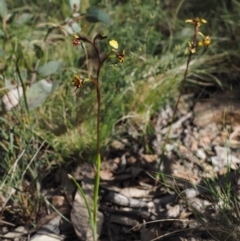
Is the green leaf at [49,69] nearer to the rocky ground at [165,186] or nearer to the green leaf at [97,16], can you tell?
the green leaf at [97,16]

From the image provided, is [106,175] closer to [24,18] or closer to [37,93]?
[37,93]

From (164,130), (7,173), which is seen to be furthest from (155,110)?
(7,173)

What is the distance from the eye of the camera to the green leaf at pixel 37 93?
205cm

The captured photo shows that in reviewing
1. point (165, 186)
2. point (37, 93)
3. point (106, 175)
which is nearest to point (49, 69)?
point (37, 93)

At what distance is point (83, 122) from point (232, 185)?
2.09 feet

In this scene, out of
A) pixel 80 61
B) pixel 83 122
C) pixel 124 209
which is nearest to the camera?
pixel 124 209

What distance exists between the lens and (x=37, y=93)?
81.6 inches

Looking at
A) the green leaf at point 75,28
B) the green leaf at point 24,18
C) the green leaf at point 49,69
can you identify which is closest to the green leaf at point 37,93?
the green leaf at point 49,69

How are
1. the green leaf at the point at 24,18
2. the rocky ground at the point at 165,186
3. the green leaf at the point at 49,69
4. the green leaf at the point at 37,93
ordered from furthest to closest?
the green leaf at the point at 24,18
the green leaf at the point at 49,69
the green leaf at the point at 37,93
the rocky ground at the point at 165,186

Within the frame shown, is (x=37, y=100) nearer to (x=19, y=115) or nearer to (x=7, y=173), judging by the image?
(x=19, y=115)

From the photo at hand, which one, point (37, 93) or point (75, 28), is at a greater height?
point (75, 28)

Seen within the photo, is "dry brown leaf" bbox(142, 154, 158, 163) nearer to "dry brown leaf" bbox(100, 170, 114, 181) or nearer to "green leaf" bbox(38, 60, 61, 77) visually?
"dry brown leaf" bbox(100, 170, 114, 181)

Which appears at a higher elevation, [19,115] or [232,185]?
[19,115]

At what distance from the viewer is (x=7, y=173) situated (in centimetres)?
191
